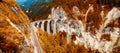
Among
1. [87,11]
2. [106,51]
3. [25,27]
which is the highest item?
[25,27]

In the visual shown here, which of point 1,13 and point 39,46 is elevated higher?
point 1,13

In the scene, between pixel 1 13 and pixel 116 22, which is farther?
pixel 116 22

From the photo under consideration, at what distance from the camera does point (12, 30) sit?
1836cm

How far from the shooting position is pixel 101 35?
101m

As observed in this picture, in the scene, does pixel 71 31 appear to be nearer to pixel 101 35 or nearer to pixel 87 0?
pixel 101 35

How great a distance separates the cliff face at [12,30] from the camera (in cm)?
1705

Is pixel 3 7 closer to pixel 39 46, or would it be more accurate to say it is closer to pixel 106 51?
pixel 39 46

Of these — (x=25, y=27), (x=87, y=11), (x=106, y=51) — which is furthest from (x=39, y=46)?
(x=87, y=11)

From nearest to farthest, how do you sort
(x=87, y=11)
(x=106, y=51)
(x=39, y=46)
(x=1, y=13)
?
(x=1, y=13), (x=39, y=46), (x=106, y=51), (x=87, y=11)

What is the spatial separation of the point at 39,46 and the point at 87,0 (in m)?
98.7

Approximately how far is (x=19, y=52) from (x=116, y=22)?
89.2m

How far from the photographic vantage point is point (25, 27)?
20.4 m

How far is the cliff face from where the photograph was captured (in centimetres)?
1705

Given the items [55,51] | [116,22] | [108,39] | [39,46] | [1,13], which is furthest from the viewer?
[116,22]
